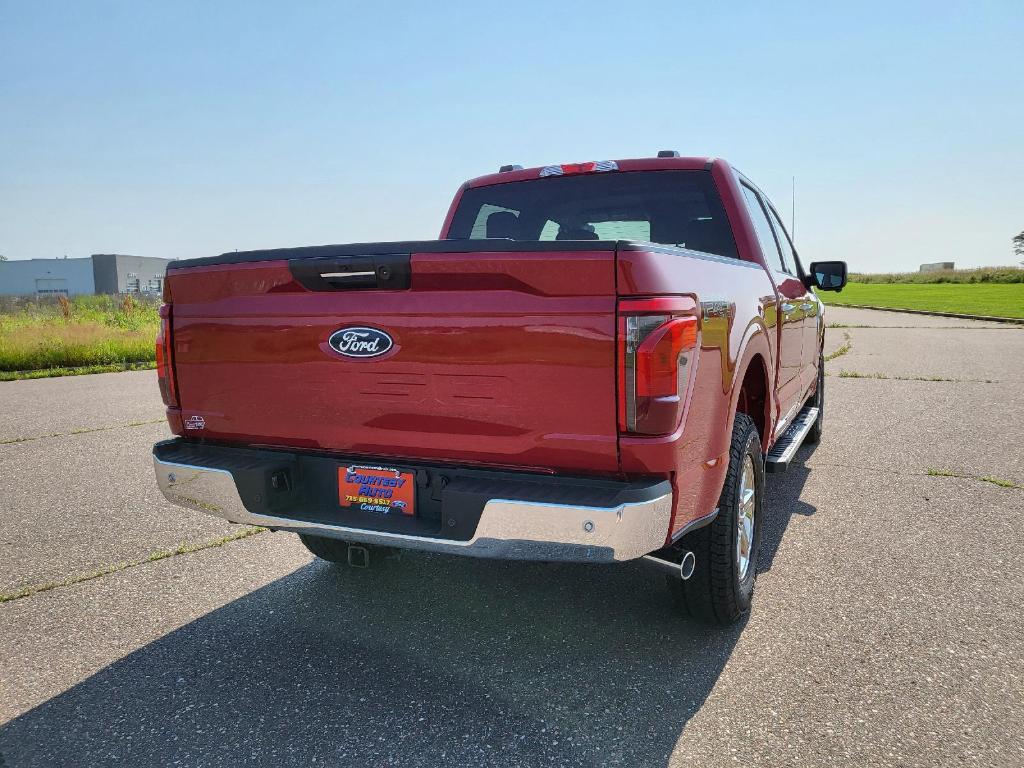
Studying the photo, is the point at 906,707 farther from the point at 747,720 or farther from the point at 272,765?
the point at 272,765

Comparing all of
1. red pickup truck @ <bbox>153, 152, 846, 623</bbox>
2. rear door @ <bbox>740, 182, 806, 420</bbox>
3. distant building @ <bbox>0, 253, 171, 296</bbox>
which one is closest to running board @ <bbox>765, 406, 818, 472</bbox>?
rear door @ <bbox>740, 182, 806, 420</bbox>

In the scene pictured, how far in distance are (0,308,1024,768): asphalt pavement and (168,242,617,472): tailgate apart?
0.87m

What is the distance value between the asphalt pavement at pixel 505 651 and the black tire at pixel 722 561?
138 millimetres

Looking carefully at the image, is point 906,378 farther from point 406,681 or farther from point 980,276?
point 980,276

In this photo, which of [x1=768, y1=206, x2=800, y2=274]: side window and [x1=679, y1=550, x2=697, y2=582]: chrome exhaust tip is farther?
[x1=768, y1=206, x2=800, y2=274]: side window

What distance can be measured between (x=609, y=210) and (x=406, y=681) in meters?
2.57

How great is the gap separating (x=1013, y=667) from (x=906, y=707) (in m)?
0.60

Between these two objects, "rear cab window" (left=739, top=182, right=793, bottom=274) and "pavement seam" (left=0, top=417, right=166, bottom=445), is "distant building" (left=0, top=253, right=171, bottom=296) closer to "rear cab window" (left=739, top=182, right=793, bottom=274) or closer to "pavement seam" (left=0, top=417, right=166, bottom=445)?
"pavement seam" (left=0, top=417, right=166, bottom=445)

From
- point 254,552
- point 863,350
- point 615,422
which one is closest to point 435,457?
point 615,422

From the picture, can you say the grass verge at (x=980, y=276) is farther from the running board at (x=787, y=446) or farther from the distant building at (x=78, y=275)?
the distant building at (x=78, y=275)

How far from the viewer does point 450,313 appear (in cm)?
249

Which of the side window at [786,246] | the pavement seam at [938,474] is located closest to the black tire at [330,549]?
the side window at [786,246]

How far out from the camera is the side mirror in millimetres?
5484

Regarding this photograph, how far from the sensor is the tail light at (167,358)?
313 cm
